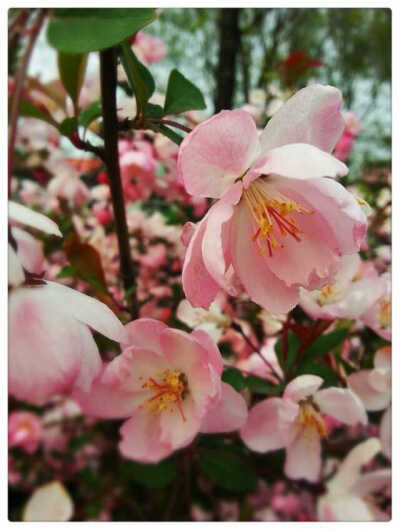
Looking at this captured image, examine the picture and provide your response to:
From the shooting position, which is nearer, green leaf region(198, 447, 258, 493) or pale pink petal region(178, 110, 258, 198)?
pale pink petal region(178, 110, 258, 198)

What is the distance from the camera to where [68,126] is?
1.68 ft

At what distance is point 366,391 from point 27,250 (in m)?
0.50

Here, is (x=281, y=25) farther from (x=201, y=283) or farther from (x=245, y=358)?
(x=201, y=283)

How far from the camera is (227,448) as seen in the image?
2.67 feet

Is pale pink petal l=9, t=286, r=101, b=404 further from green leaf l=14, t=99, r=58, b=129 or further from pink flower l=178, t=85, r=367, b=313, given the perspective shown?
green leaf l=14, t=99, r=58, b=129

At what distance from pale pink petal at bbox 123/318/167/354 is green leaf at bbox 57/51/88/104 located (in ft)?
0.91

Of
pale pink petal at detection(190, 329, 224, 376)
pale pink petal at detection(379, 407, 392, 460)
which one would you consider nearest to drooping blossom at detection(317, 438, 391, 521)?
pale pink petal at detection(379, 407, 392, 460)

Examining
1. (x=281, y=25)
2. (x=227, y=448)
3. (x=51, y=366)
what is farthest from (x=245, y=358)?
(x=281, y=25)

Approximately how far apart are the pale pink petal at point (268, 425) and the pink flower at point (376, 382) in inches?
4.5

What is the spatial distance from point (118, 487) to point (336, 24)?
4.38m

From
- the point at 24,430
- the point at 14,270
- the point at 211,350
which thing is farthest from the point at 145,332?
the point at 24,430

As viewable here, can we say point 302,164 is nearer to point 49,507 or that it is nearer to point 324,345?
point 324,345

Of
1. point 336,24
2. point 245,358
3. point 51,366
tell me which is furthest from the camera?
point 336,24

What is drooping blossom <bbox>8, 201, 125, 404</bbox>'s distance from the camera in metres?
0.31
